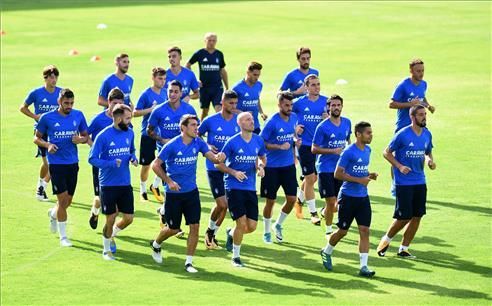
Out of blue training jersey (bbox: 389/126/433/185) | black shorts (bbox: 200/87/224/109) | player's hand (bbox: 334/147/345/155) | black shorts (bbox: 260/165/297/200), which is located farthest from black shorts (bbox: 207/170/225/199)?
black shorts (bbox: 200/87/224/109)

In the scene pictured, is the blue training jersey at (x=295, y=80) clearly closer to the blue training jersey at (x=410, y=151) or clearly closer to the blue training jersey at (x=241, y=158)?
the blue training jersey at (x=410, y=151)

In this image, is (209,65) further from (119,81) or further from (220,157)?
(220,157)

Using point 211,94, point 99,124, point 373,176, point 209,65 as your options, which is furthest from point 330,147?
point 211,94

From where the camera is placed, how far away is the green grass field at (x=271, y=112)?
17031 mm

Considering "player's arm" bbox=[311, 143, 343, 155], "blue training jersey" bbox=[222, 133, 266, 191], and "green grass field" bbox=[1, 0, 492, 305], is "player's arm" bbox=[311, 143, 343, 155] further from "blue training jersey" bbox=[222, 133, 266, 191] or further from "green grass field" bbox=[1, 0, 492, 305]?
"green grass field" bbox=[1, 0, 492, 305]

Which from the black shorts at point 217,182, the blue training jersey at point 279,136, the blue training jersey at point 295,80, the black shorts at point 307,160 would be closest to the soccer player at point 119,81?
the blue training jersey at point 295,80

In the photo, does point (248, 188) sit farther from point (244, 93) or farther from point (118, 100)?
point (244, 93)

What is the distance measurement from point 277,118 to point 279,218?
1.79m

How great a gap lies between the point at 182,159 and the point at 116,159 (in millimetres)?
1097

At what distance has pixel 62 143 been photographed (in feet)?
63.3

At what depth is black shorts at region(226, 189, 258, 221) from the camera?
17719 mm

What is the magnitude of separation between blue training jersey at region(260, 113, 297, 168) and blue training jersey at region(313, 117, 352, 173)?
431mm

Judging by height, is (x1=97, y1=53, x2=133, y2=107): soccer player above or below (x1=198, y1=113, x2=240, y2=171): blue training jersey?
above

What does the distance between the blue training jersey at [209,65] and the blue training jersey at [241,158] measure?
27.4 ft
